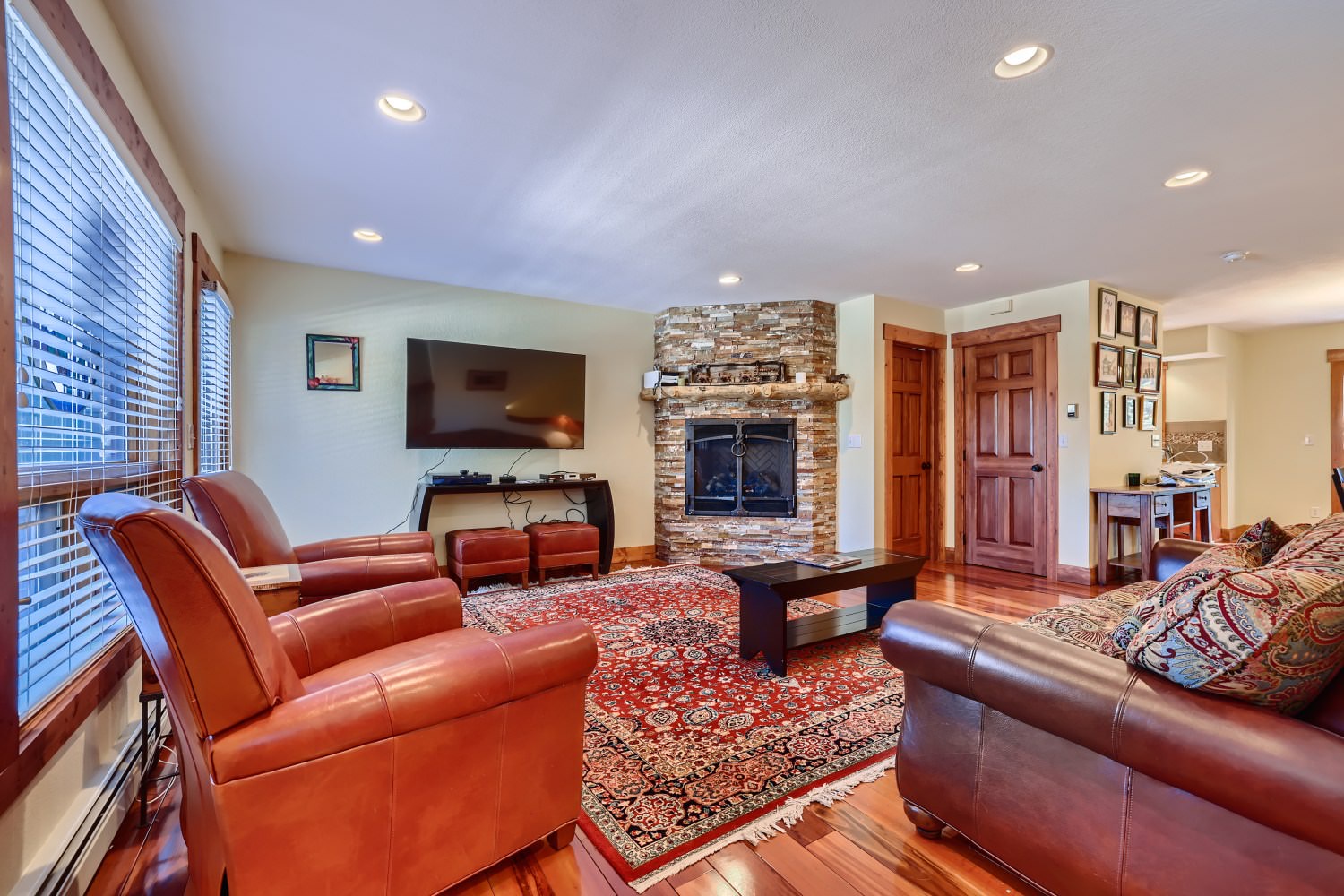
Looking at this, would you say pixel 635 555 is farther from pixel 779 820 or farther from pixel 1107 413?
pixel 1107 413

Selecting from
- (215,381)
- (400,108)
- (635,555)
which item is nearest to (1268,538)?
(400,108)

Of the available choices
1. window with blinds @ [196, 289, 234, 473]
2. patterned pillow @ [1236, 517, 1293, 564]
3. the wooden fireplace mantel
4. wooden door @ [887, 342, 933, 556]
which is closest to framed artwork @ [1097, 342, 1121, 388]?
wooden door @ [887, 342, 933, 556]

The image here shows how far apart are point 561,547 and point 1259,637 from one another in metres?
3.92

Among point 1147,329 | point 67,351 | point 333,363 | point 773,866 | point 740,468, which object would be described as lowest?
point 773,866

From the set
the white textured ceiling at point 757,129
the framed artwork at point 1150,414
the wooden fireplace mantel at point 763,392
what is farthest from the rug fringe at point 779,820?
the framed artwork at point 1150,414

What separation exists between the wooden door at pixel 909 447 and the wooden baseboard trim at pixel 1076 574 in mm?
1078

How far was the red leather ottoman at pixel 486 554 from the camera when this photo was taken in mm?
4066

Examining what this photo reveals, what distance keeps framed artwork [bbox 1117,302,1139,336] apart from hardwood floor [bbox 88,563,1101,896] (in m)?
4.77

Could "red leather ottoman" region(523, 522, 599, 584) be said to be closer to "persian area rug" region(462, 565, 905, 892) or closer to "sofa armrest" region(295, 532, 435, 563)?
"persian area rug" region(462, 565, 905, 892)

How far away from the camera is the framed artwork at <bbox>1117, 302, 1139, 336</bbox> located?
186 inches

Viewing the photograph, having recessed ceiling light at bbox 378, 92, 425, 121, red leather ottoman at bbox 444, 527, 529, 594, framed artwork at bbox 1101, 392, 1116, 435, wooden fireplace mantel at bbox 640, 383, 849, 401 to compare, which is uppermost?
recessed ceiling light at bbox 378, 92, 425, 121

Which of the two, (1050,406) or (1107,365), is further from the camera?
(1050,406)

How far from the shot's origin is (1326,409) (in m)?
5.91

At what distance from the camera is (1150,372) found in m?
5.02
